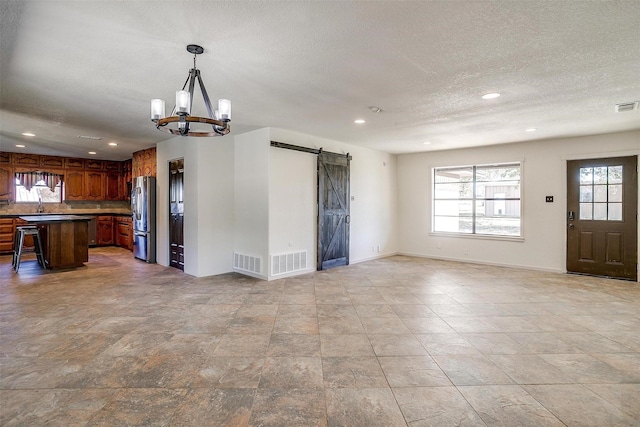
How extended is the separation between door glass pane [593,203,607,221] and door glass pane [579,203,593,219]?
0.06 metres

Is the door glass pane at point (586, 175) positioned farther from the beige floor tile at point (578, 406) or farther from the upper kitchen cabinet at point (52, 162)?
the upper kitchen cabinet at point (52, 162)

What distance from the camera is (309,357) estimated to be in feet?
9.21

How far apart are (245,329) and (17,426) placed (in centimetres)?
179

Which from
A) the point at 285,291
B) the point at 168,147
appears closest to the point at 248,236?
the point at 285,291

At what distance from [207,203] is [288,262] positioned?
1.80 m

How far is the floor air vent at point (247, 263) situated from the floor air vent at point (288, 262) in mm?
272

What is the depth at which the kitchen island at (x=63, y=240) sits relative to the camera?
6.25m

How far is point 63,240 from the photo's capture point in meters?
6.38

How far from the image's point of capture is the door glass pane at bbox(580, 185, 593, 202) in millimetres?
5961

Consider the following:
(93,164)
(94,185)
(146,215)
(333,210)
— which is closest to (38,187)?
(94,185)

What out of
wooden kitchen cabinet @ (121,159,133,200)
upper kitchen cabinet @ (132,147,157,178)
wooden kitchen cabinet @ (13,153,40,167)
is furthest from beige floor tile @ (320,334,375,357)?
wooden kitchen cabinet @ (13,153,40,167)

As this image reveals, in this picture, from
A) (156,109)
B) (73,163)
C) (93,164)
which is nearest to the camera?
(156,109)

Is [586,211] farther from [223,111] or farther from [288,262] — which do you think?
[223,111]

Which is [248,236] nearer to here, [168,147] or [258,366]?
[168,147]
